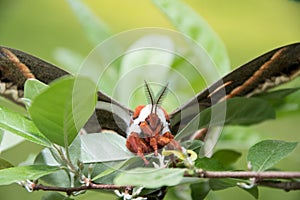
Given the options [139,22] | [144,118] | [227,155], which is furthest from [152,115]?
[139,22]

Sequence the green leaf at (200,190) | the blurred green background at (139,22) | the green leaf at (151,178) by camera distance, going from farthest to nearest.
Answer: the blurred green background at (139,22) → the green leaf at (200,190) → the green leaf at (151,178)

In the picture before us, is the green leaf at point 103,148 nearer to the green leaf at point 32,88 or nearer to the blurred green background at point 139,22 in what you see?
the green leaf at point 32,88

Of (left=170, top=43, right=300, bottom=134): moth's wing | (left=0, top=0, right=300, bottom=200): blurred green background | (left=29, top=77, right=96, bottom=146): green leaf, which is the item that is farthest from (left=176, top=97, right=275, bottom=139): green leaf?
(left=0, top=0, right=300, bottom=200): blurred green background

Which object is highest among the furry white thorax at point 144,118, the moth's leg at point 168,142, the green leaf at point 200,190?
the furry white thorax at point 144,118

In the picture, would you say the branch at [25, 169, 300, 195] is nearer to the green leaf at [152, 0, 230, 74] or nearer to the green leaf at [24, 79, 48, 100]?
the green leaf at [24, 79, 48, 100]

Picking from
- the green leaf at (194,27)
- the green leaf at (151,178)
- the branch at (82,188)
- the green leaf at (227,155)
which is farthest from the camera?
the green leaf at (194,27)

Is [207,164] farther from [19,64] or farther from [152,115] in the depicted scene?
[19,64]

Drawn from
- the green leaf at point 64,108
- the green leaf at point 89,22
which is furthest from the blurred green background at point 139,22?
the green leaf at point 64,108

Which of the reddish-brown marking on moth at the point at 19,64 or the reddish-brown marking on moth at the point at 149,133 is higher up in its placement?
the reddish-brown marking on moth at the point at 19,64
